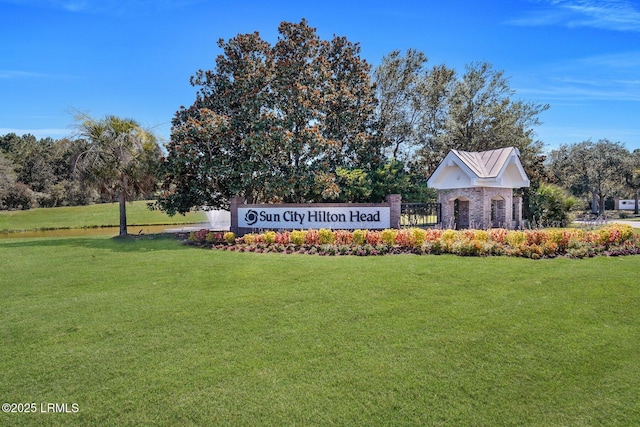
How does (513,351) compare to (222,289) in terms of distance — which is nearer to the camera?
(513,351)

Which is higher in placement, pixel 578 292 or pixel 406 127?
pixel 406 127

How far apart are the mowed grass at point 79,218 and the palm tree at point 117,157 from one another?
19.3 meters

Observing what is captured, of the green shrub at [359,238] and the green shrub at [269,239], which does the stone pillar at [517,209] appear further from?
the green shrub at [269,239]

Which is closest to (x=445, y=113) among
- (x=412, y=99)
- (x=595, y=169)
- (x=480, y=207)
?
(x=412, y=99)

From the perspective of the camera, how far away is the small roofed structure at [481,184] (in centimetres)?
1816

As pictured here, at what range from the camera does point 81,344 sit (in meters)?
5.20

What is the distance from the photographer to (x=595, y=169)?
140 ft

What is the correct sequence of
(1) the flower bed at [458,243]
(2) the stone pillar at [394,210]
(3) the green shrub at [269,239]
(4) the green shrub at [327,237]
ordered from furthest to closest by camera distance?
(2) the stone pillar at [394,210] → (3) the green shrub at [269,239] → (4) the green shrub at [327,237] → (1) the flower bed at [458,243]

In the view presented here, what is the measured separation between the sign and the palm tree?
6846 millimetres

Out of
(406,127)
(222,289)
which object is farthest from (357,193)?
(222,289)

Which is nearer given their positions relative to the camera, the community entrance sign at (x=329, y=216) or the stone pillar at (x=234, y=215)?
the community entrance sign at (x=329, y=216)

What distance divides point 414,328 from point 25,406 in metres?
4.56

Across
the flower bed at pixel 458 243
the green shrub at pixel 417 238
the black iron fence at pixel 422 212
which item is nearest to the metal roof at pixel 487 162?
the black iron fence at pixel 422 212

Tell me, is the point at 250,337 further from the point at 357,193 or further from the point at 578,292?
the point at 357,193
